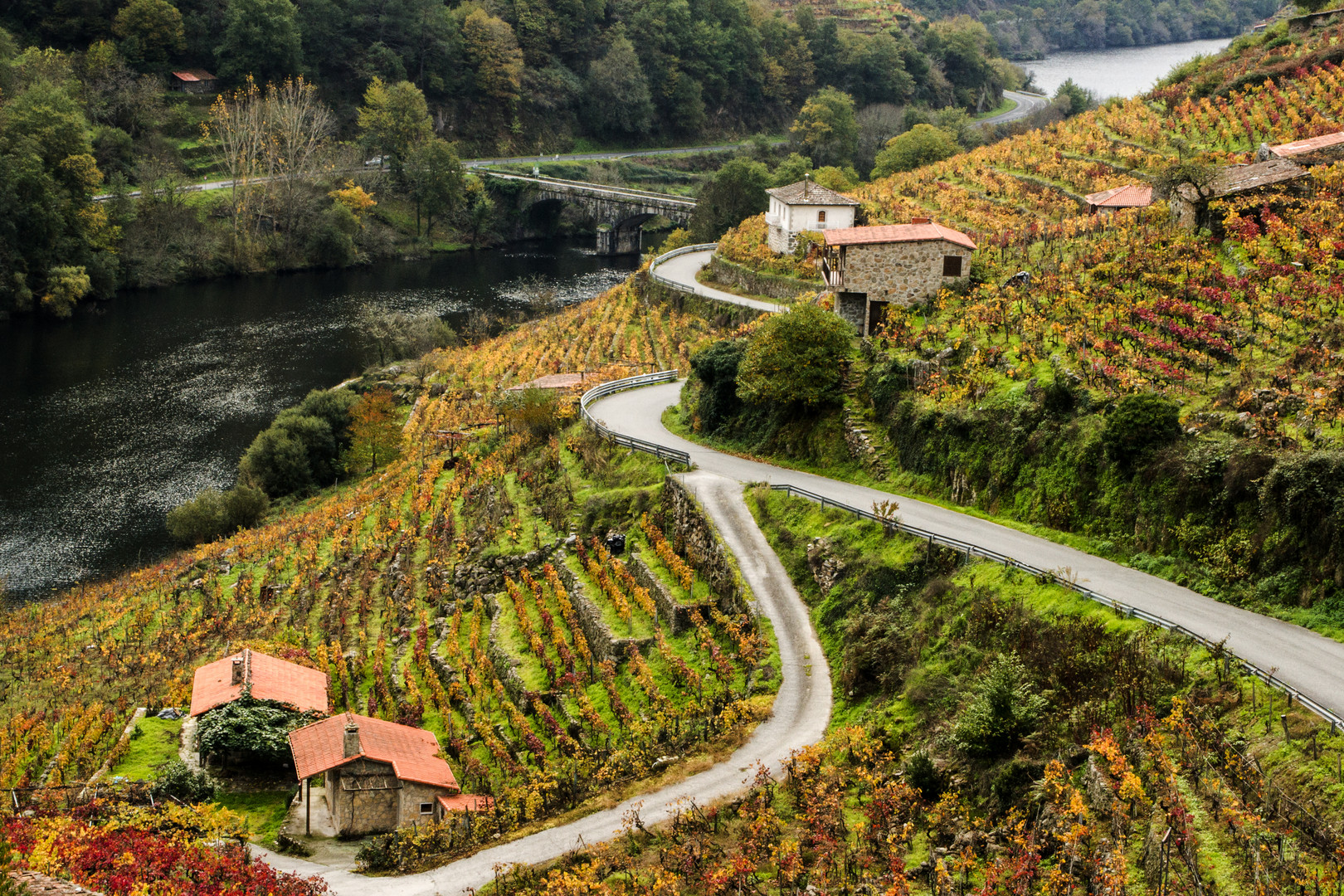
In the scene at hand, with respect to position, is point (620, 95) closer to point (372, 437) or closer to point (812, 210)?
point (812, 210)

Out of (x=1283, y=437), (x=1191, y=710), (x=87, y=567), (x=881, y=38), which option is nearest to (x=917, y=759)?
(x=1191, y=710)

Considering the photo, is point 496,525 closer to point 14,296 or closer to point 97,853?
point 97,853

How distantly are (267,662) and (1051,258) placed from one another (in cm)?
3272

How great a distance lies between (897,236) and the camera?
4547cm

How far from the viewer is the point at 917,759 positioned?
22266 millimetres

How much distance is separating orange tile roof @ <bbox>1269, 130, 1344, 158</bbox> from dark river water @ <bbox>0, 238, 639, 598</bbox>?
5149cm

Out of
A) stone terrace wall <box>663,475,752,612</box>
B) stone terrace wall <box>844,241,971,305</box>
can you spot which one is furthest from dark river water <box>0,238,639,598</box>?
stone terrace wall <box>844,241,971,305</box>

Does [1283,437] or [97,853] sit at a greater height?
[1283,437]

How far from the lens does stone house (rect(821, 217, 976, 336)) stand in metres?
45.3

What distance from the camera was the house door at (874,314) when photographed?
46069 mm

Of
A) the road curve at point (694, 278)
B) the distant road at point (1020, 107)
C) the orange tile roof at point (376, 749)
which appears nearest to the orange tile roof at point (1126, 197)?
the road curve at point (694, 278)

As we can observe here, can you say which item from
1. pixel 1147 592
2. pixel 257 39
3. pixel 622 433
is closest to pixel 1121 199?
pixel 622 433

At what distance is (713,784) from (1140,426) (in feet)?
43.5

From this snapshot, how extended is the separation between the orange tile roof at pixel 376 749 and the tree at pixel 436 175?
101486mm
